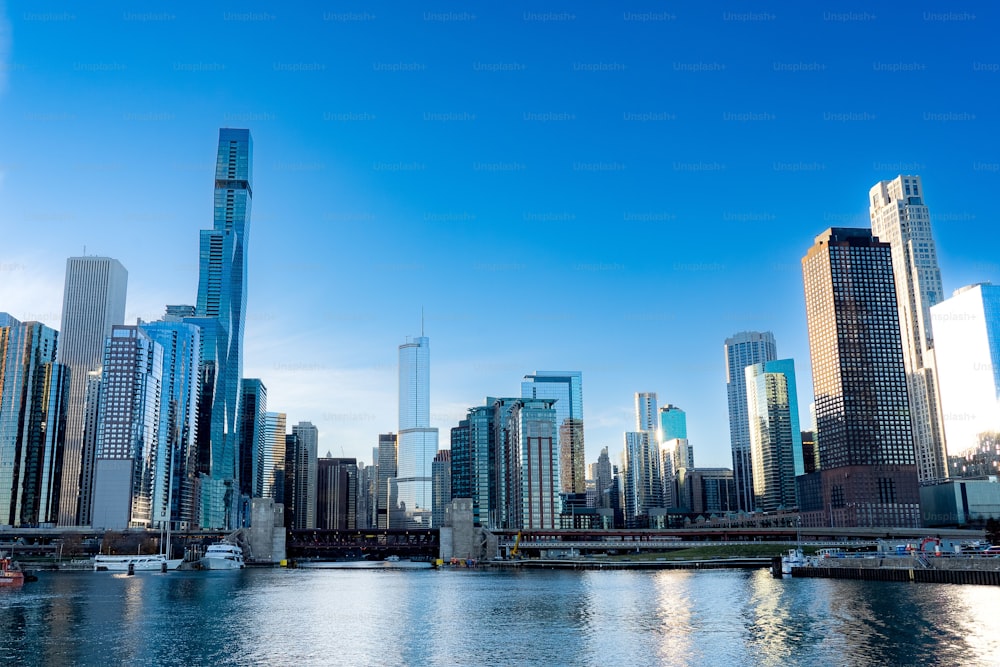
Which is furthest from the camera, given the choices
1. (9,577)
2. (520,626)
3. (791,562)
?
(791,562)

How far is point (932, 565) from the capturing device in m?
139

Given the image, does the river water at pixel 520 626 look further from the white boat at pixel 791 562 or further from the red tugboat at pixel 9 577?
the white boat at pixel 791 562

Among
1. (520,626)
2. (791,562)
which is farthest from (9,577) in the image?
(791,562)

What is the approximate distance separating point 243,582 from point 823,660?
14023cm

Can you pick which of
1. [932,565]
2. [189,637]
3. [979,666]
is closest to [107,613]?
[189,637]

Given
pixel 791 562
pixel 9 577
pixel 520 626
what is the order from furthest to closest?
1. pixel 791 562
2. pixel 9 577
3. pixel 520 626

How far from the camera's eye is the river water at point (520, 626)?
68750 mm

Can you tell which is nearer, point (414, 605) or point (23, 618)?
point (23, 618)

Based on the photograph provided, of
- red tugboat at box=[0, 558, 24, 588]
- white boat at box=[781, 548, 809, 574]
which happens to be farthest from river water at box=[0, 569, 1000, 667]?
white boat at box=[781, 548, 809, 574]

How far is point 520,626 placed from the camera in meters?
90.3

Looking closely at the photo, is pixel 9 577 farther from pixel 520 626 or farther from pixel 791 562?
pixel 791 562

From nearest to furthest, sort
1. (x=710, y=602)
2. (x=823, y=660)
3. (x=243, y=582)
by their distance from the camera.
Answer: (x=823, y=660), (x=710, y=602), (x=243, y=582)

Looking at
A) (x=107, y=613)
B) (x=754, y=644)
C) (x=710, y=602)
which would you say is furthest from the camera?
(x=710, y=602)

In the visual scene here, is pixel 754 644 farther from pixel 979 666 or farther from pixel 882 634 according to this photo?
pixel 979 666
